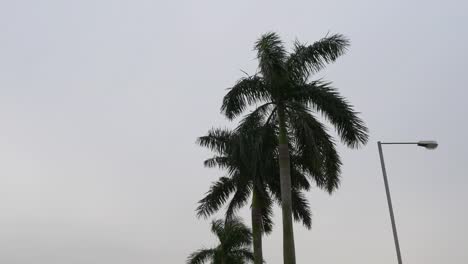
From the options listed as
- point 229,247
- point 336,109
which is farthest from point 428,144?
point 229,247

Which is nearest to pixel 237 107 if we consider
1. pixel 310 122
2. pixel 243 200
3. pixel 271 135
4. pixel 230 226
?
pixel 271 135

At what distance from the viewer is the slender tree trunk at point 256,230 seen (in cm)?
2689

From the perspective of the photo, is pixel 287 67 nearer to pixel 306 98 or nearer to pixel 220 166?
pixel 306 98

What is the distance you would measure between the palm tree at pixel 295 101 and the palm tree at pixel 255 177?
740mm

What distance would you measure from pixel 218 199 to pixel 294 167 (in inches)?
224

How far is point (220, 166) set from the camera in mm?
32250

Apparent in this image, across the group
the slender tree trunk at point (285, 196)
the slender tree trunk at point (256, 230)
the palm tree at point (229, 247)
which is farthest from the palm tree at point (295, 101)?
the palm tree at point (229, 247)

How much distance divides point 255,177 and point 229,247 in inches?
642

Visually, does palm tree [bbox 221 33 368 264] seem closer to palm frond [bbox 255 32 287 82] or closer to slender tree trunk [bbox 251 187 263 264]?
palm frond [bbox 255 32 287 82]

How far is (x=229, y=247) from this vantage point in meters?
37.3

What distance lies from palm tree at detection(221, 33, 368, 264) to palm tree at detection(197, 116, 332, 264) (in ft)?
2.43

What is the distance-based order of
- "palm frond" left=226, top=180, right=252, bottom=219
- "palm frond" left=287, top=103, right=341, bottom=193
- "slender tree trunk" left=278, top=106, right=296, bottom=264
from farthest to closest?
"palm frond" left=226, top=180, right=252, bottom=219, "palm frond" left=287, top=103, right=341, bottom=193, "slender tree trunk" left=278, top=106, right=296, bottom=264

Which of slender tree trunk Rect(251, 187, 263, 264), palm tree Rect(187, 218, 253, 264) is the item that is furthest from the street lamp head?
palm tree Rect(187, 218, 253, 264)

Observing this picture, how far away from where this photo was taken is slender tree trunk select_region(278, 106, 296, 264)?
1891 cm
